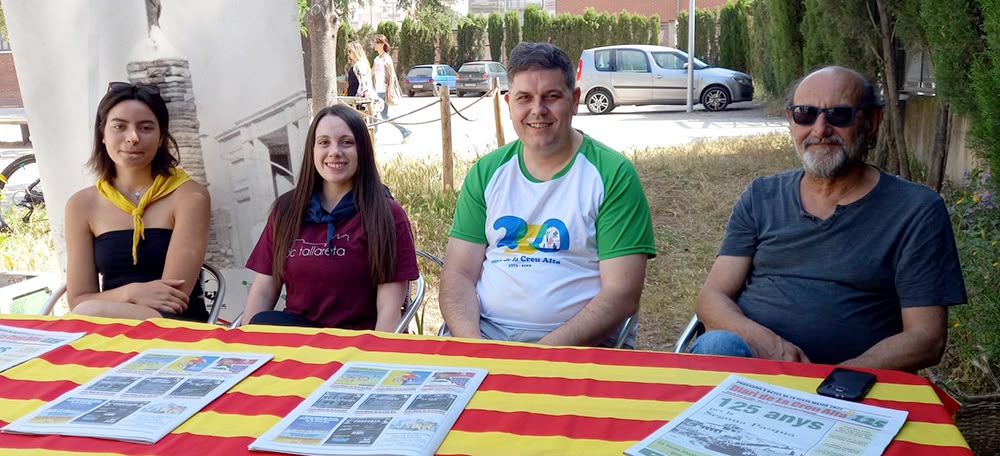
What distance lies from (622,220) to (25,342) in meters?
1.71

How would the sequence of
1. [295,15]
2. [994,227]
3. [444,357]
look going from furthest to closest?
[994,227]
[295,15]
[444,357]

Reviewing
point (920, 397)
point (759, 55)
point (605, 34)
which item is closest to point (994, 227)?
point (920, 397)

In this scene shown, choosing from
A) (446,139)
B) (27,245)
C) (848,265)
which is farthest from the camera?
(446,139)

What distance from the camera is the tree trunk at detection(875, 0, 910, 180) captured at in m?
6.17

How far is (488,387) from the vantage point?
170cm

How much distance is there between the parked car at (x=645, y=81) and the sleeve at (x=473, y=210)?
49.1ft

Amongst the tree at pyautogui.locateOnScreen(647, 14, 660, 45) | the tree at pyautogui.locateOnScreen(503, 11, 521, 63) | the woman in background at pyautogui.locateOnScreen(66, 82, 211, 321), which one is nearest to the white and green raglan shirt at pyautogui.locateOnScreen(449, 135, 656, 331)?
the woman in background at pyautogui.locateOnScreen(66, 82, 211, 321)

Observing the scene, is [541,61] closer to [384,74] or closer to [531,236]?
[531,236]

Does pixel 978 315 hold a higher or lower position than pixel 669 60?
lower

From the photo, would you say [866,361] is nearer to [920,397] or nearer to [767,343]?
[767,343]

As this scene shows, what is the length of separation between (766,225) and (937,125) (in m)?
3.70

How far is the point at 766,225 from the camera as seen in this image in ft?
8.38

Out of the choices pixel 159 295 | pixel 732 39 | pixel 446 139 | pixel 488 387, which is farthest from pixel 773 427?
pixel 732 39

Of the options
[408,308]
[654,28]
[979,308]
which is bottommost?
[979,308]
